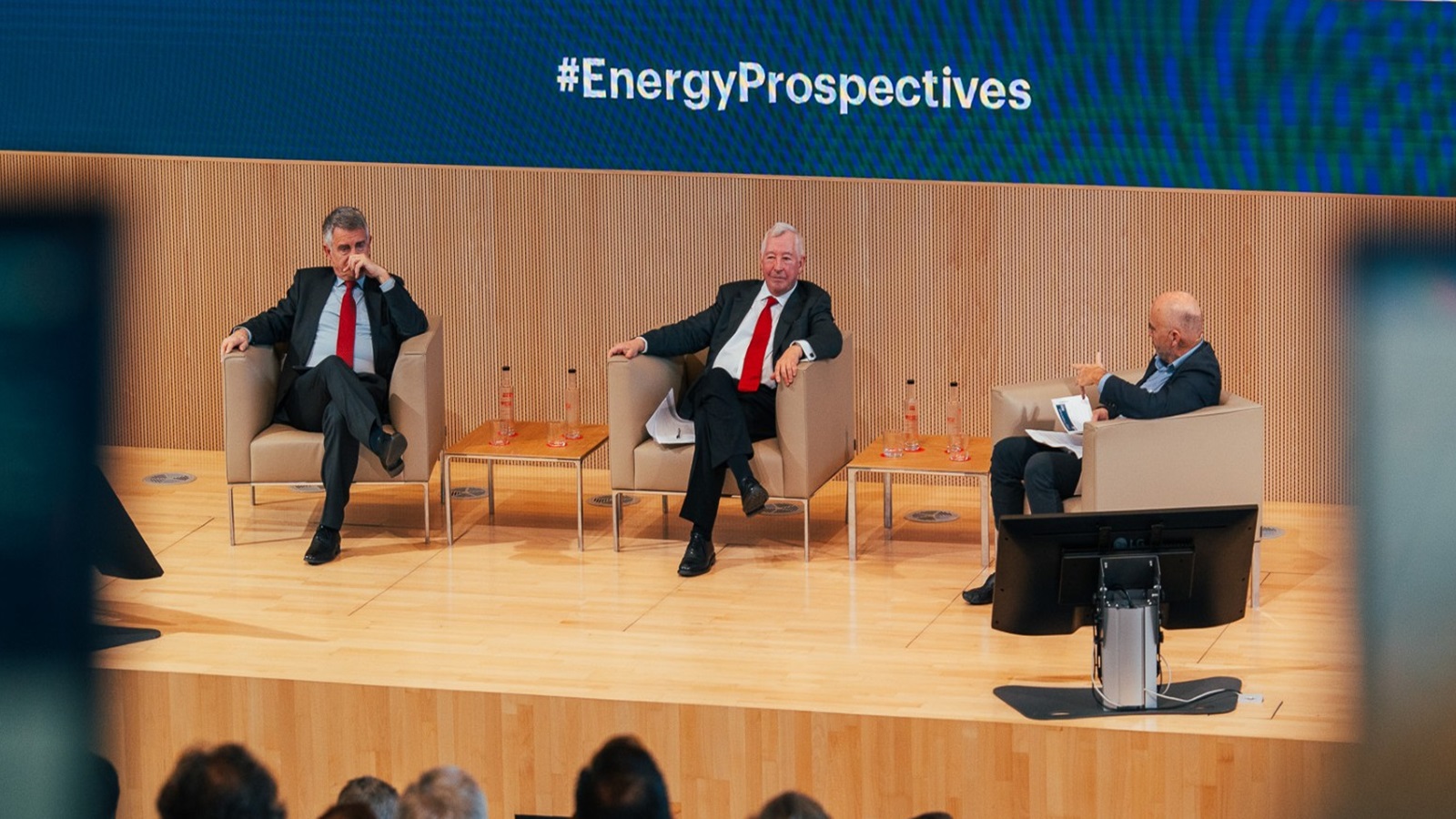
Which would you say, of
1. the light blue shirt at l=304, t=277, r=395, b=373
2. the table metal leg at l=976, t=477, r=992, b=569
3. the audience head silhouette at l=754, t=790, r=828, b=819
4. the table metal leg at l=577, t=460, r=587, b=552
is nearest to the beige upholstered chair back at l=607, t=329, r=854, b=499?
the table metal leg at l=577, t=460, r=587, b=552

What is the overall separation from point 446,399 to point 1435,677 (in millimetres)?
6380

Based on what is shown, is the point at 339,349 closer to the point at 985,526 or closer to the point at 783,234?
the point at 783,234

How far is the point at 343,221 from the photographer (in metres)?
5.84

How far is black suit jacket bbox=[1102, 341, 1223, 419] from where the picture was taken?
5.00 metres

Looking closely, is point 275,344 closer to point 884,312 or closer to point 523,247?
point 523,247

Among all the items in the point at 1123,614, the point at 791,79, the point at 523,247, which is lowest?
the point at 1123,614

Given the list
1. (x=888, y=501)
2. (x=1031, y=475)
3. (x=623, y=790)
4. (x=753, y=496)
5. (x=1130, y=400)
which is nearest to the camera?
(x=623, y=790)

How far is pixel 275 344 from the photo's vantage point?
19.9 feet

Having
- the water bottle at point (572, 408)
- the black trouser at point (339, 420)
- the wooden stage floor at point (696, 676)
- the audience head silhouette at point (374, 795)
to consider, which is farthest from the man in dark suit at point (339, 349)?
the audience head silhouette at point (374, 795)

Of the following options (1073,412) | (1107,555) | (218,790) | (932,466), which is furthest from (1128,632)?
(218,790)

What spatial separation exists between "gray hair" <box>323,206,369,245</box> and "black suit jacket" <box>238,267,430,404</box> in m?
0.16

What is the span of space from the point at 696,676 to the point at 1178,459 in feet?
5.07

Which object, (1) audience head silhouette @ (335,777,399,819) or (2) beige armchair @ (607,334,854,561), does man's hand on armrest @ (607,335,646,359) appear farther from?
(1) audience head silhouette @ (335,777,399,819)

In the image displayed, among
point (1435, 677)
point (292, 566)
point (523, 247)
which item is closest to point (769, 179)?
point (523, 247)
